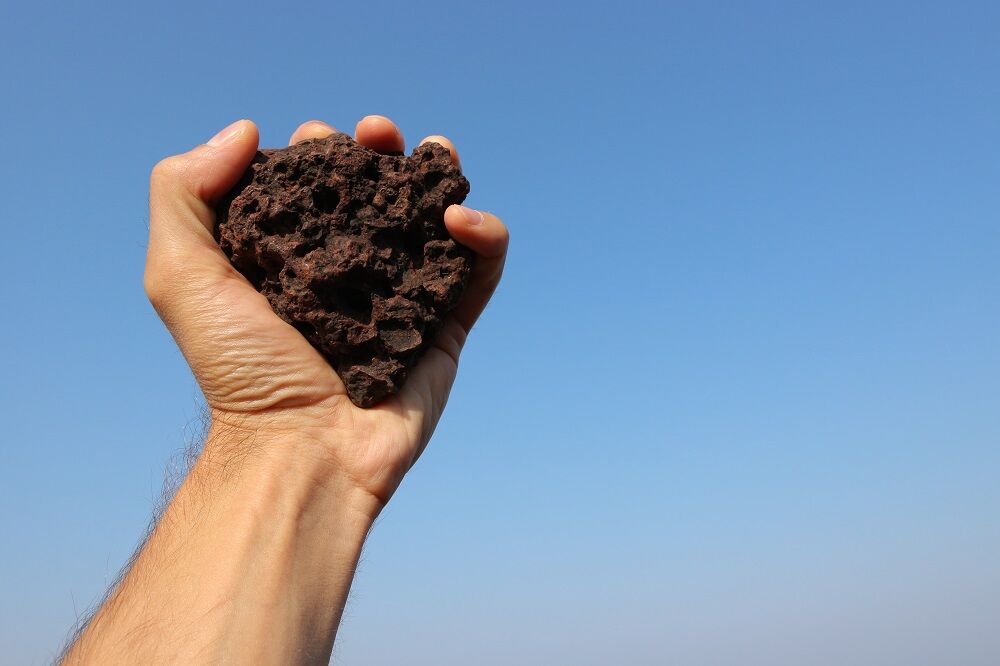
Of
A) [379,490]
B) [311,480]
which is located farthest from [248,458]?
[379,490]

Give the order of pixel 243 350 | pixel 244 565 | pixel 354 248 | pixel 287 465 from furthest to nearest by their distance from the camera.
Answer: pixel 354 248 < pixel 243 350 < pixel 287 465 < pixel 244 565

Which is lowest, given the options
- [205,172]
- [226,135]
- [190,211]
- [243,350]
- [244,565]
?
[244,565]

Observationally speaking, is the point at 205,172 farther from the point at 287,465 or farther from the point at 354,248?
the point at 287,465

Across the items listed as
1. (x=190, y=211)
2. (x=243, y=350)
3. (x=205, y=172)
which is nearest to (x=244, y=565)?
(x=243, y=350)

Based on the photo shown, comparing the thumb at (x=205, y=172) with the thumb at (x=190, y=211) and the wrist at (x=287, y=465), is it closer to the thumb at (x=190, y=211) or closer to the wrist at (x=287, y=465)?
the thumb at (x=190, y=211)

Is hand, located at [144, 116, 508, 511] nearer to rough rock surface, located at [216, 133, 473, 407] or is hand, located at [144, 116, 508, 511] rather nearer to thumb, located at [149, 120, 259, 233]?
thumb, located at [149, 120, 259, 233]

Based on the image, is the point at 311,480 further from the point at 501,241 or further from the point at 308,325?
the point at 501,241

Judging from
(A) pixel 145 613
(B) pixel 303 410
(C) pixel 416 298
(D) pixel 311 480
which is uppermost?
(C) pixel 416 298
